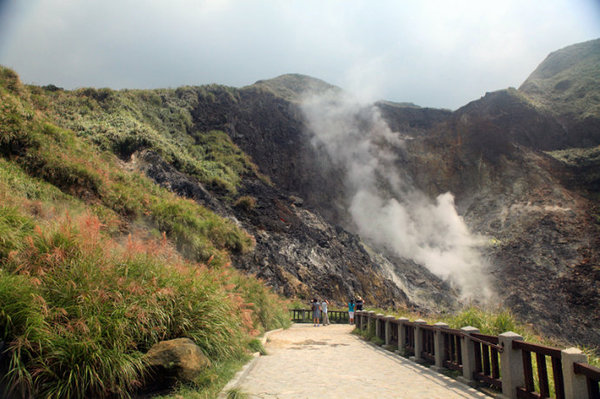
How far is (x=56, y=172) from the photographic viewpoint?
11.6 metres

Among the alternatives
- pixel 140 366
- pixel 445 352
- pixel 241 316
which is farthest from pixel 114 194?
pixel 445 352

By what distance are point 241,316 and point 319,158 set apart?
132 ft

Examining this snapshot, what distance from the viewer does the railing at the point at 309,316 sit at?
22.1 metres

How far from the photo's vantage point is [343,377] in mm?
7020

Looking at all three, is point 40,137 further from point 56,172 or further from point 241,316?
point 241,316

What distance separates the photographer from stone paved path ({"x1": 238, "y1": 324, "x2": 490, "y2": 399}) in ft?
18.9

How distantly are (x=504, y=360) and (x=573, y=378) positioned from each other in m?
1.39

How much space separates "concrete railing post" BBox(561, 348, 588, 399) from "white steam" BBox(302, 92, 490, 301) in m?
32.5

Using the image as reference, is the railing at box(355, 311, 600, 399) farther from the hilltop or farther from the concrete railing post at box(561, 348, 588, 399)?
the hilltop

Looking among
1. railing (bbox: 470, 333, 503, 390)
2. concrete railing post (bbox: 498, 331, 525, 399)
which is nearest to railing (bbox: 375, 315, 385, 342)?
railing (bbox: 470, 333, 503, 390)

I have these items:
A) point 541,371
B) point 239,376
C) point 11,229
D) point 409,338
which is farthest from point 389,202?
point 11,229

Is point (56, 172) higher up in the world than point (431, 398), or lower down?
higher up

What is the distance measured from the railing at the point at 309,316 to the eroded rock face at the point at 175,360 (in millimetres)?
17224

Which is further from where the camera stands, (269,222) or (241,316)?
(269,222)
